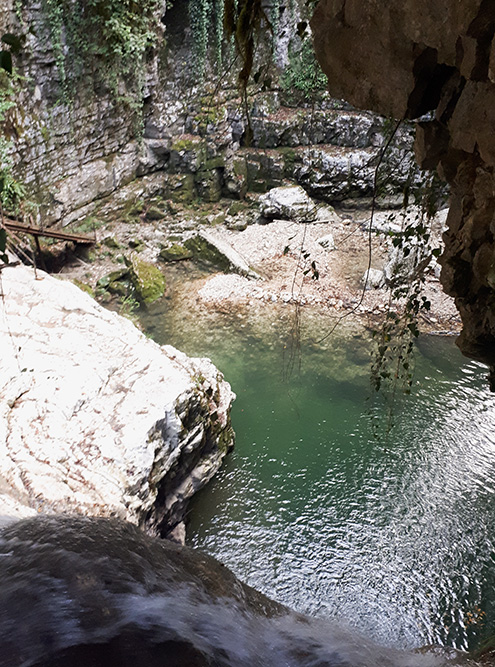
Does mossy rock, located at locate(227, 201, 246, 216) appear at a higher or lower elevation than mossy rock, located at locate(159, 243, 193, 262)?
higher

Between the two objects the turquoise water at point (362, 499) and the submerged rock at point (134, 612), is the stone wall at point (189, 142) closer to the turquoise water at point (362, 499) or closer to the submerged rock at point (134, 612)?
the turquoise water at point (362, 499)

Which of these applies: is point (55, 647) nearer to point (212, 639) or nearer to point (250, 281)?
point (212, 639)

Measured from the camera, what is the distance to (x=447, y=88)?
8.20 feet

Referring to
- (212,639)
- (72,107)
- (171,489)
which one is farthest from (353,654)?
(72,107)

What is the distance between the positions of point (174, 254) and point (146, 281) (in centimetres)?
156

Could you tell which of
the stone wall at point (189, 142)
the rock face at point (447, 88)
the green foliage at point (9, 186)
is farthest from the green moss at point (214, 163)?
the rock face at point (447, 88)

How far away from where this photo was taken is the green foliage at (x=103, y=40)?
1051cm

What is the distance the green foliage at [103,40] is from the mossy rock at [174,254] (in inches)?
163

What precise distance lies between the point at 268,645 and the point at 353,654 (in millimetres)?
866

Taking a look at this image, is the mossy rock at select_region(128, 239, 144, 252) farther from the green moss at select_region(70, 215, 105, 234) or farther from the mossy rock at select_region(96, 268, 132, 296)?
the mossy rock at select_region(96, 268, 132, 296)

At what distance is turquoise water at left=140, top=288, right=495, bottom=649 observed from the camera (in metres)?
4.81

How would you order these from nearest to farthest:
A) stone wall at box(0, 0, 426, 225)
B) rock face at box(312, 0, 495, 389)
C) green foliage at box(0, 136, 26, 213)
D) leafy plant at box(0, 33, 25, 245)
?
rock face at box(312, 0, 495, 389) → leafy plant at box(0, 33, 25, 245) → green foliage at box(0, 136, 26, 213) → stone wall at box(0, 0, 426, 225)

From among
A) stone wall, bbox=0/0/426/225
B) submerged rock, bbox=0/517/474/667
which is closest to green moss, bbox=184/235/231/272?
stone wall, bbox=0/0/426/225

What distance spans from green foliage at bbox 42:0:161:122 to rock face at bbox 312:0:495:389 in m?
10.3
